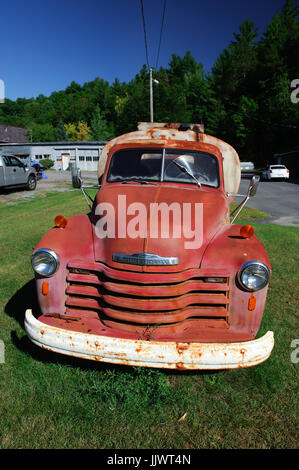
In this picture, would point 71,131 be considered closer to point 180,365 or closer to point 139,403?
point 139,403

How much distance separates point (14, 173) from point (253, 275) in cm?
1565

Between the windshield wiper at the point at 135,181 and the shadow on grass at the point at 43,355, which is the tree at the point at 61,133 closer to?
the shadow on grass at the point at 43,355

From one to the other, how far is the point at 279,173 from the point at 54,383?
28.0 m

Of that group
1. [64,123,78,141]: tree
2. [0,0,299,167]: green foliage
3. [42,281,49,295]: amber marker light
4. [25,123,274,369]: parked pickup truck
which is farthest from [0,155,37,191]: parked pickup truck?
[64,123,78,141]: tree

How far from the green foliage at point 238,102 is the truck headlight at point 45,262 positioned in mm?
46737

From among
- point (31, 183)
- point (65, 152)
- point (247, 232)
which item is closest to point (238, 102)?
point (65, 152)

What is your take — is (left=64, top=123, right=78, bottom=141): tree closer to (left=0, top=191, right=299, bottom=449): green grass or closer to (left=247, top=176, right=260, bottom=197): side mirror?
(left=247, top=176, right=260, bottom=197): side mirror

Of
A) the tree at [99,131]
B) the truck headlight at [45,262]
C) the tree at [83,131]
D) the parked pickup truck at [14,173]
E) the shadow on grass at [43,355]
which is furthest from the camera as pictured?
the tree at [83,131]

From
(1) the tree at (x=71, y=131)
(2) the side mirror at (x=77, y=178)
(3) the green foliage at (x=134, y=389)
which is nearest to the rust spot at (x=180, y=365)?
(3) the green foliage at (x=134, y=389)

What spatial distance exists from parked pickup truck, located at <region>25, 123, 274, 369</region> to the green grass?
1.67 feet

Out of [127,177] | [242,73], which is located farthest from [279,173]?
[242,73]

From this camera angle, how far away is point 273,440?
2.44m

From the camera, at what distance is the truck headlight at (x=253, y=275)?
108 inches

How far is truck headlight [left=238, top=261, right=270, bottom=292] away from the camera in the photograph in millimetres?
2756
